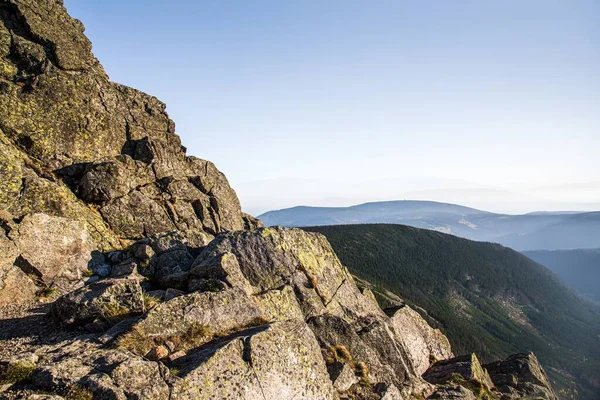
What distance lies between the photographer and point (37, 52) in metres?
35.3

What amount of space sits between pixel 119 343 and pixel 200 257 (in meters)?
10.7

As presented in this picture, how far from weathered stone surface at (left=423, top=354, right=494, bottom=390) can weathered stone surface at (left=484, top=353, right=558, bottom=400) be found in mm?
4380

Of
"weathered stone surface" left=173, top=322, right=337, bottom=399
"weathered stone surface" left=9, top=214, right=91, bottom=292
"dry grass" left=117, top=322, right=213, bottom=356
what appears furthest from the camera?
"weathered stone surface" left=9, top=214, right=91, bottom=292

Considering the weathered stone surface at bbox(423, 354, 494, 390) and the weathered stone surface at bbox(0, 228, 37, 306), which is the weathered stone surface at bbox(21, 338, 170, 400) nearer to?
the weathered stone surface at bbox(0, 228, 37, 306)

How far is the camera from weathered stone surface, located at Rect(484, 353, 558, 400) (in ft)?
132

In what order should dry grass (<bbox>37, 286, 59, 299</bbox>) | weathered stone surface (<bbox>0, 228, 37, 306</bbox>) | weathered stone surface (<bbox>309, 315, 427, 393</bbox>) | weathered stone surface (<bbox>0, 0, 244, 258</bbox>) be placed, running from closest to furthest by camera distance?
weathered stone surface (<bbox>0, 228, 37, 306</bbox>)
dry grass (<bbox>37, 286, 59, 299</bbox>)
weathered stone surface (<bbox>309, 315, 427, 393</bbox>)
weathered stone surface (<bbox>0, 0, 244, 258</bbox>)

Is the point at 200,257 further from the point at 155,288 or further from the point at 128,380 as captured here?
the point at 128,380

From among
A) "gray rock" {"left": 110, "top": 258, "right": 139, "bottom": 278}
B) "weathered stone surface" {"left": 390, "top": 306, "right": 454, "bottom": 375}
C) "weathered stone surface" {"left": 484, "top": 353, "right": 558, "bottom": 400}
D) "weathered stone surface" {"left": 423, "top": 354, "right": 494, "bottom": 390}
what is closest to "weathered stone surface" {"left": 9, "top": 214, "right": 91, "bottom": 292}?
"gray rock" {"left": 110, "top": 258, "right": 139, "bottom": 278}

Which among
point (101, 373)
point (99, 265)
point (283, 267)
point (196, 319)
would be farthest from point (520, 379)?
point (101, 373)

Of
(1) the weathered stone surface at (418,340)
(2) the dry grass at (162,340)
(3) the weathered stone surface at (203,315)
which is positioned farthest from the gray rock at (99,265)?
(1) the weathered stone surface at (418,340)

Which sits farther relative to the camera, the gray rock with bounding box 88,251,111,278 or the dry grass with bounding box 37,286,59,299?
the gray rock with bounding box 88,251,111,278

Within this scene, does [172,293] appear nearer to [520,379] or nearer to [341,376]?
[341,376]

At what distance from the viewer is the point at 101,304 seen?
55.6 feet

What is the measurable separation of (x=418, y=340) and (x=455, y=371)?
413cm
